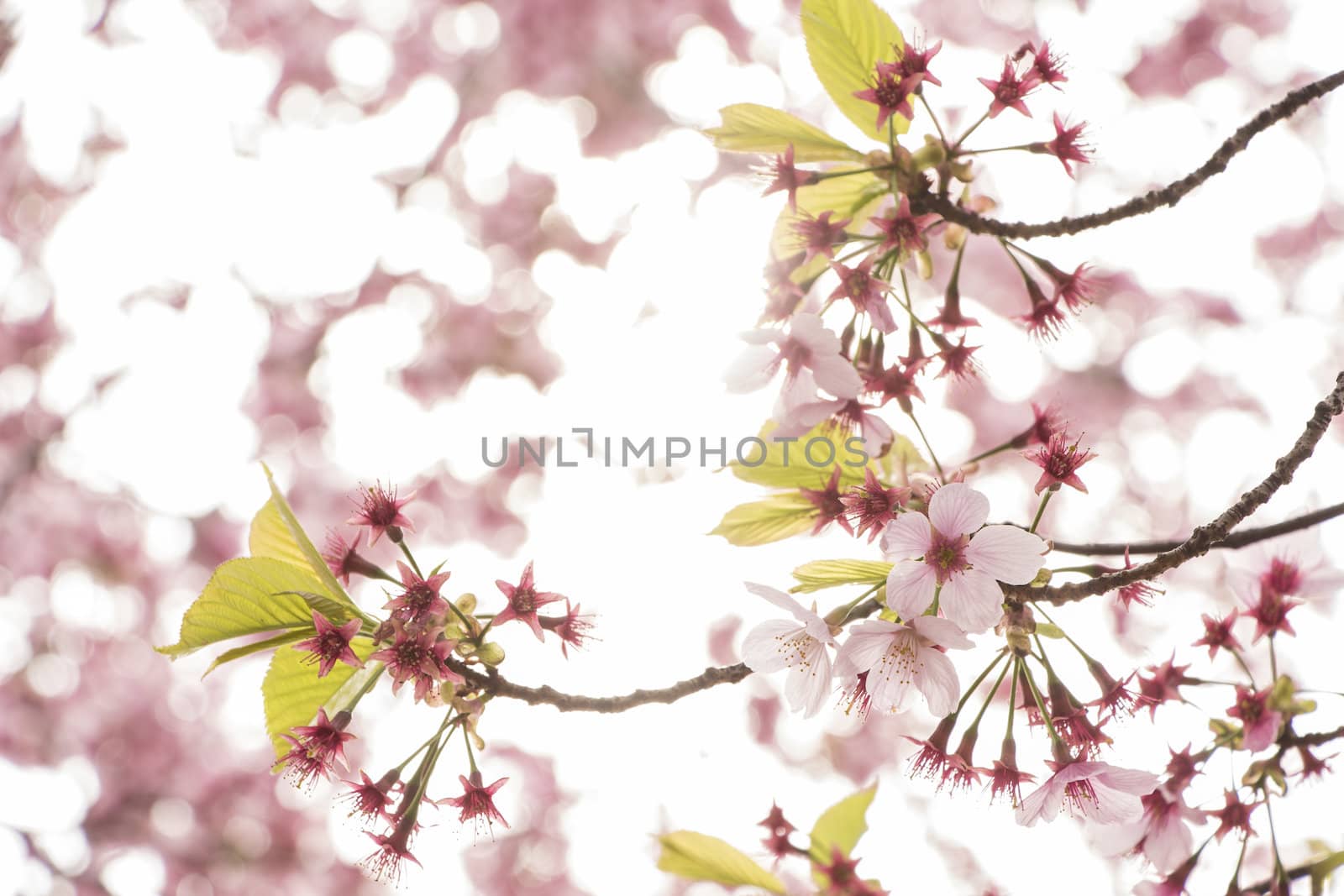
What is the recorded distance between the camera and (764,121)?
55.0 inches

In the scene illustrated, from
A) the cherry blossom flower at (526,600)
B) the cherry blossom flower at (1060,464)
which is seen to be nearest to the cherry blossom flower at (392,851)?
the cherry blossom flower at (526,600)

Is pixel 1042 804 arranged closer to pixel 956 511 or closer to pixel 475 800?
pixel 956 511

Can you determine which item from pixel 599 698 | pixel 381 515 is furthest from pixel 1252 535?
pixel 381 515

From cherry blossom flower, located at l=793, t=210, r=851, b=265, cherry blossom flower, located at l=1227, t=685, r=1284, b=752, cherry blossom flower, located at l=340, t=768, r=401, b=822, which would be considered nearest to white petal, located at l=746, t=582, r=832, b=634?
cherry blossom flower, located at l=793, t=210, r=851, b=265

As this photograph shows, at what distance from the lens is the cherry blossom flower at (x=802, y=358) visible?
1242 millimetres

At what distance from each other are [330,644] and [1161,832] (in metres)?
1.28

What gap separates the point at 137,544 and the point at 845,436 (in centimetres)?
592

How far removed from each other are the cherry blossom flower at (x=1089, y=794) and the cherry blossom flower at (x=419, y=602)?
31.3 inches

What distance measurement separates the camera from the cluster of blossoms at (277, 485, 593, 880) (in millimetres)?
1135

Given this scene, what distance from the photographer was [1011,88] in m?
1.35

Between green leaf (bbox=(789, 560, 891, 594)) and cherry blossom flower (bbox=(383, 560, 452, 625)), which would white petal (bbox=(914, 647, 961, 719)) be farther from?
cherry blossom flower (bbox=(383, 560, 452, 625))

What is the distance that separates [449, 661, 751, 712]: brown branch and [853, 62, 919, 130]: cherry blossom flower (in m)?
0.81

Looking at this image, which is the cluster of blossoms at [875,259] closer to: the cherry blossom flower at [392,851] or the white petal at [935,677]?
the white petal at [935,677]

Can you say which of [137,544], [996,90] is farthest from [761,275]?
[137,544]
